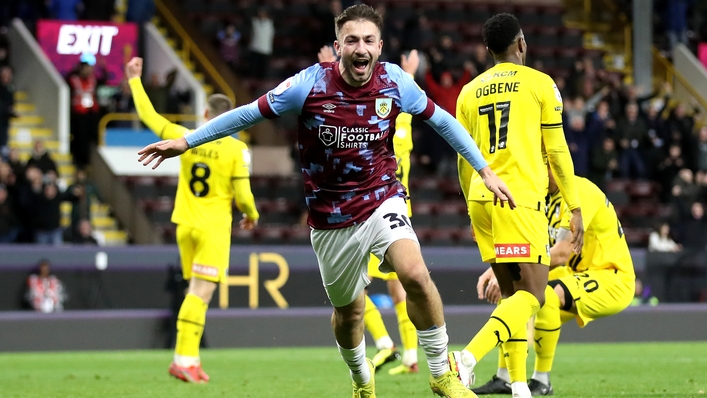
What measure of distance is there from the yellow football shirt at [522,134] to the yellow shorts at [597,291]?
1324 millimetres

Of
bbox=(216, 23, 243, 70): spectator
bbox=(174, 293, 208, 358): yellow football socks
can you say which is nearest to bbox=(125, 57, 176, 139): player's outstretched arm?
bbox=(174, 293, 208, 358): yellow football socks

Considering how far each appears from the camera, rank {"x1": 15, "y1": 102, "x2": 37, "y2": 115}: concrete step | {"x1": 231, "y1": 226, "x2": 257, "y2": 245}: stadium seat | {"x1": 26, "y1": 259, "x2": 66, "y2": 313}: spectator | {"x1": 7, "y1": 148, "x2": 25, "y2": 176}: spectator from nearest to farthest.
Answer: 1. {"x1": 26, "y1": 259, "x2": 66, "y2": 313}: spectator
2. {"x1": 7, "y1": 148, "x2": 25, "y2": 176}: spectator
3. {"x1": 231, "y1": 226, "x2": 257, "y2": 245}: stadium seat
4. {"x1": 15, "y1": 102, "x2": 37, "y2": 115}: concrete step

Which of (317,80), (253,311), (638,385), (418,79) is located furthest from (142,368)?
(418,79)

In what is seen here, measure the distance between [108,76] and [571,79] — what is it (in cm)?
929

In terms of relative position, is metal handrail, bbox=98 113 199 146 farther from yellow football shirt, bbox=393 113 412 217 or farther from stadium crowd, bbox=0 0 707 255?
yellow football shirt, bbox=393 113 412 217

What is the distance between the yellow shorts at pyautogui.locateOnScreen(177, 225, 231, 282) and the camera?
33.7 ft

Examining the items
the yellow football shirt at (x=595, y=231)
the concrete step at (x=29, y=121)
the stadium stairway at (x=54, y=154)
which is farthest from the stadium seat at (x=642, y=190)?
the yellow football shirt at (x=595, y=231)

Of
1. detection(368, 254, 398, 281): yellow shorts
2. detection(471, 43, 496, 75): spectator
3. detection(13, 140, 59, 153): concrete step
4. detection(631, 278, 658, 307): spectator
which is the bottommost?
detection(631, 278, 658, 307): spectator

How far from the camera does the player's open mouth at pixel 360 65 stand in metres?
6.40

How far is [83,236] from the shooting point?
58.1ft

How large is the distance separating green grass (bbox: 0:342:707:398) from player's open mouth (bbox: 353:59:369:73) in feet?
9.52

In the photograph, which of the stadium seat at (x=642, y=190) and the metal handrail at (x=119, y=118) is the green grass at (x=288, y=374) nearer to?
the metal handrail at (x=119, y=118)

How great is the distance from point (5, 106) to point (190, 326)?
11.4 metres

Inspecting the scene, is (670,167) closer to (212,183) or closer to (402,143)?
(402,143)
